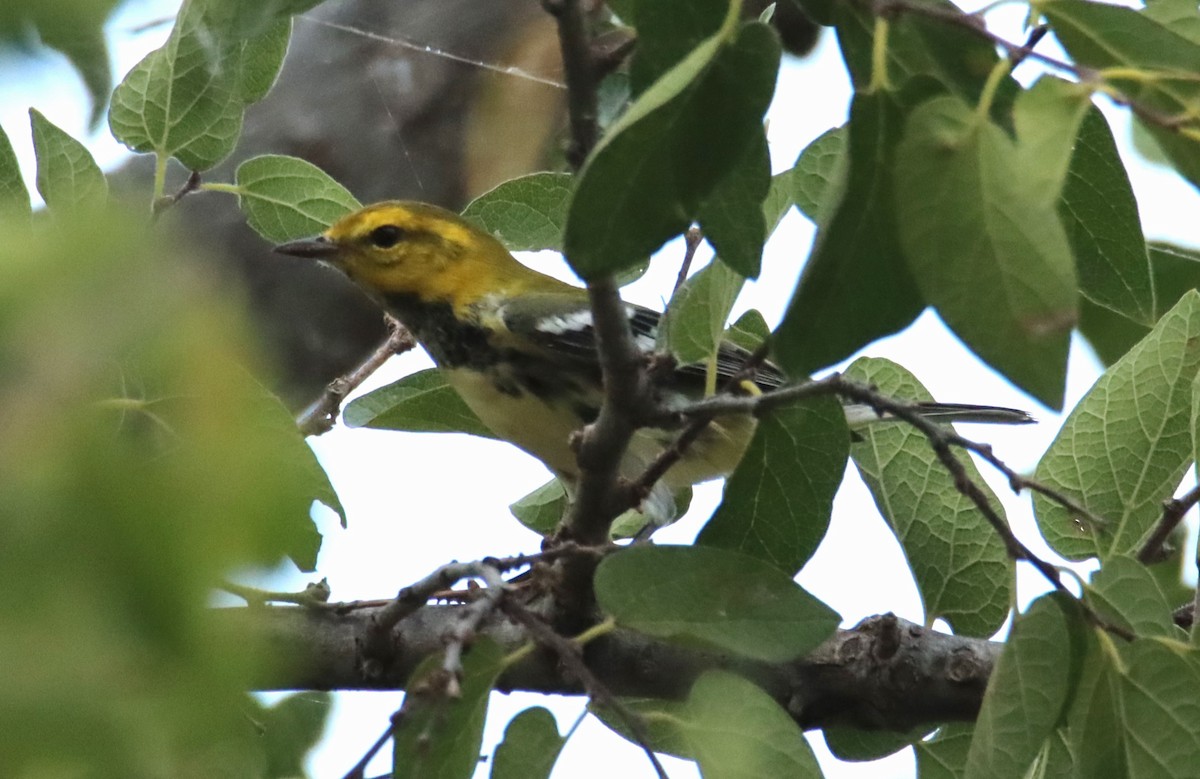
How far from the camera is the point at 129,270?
548 millimetres

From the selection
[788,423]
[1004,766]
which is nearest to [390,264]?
[788,423]

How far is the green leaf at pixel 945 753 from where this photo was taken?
74.5 inches

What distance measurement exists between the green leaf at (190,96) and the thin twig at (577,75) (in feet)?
2.77

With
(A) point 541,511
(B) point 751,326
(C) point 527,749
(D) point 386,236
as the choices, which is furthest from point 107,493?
(D) point 386,236

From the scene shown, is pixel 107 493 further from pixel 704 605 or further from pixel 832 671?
pixel 832 671

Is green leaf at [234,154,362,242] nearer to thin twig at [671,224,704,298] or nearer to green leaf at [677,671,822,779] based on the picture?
thin twig at [671,224,704,298]

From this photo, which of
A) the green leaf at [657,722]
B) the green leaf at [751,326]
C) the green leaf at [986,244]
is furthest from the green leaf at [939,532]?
the green leaf at [986,244]

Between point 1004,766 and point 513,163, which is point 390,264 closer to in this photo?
point 513,163

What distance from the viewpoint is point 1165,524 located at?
1851mm

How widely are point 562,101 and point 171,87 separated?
1698mm

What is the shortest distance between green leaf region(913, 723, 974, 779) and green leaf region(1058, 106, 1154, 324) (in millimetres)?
606

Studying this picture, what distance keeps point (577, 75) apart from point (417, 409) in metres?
1.16

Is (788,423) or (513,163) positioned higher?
(513,163)

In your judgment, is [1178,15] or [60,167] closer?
[1178,15]
